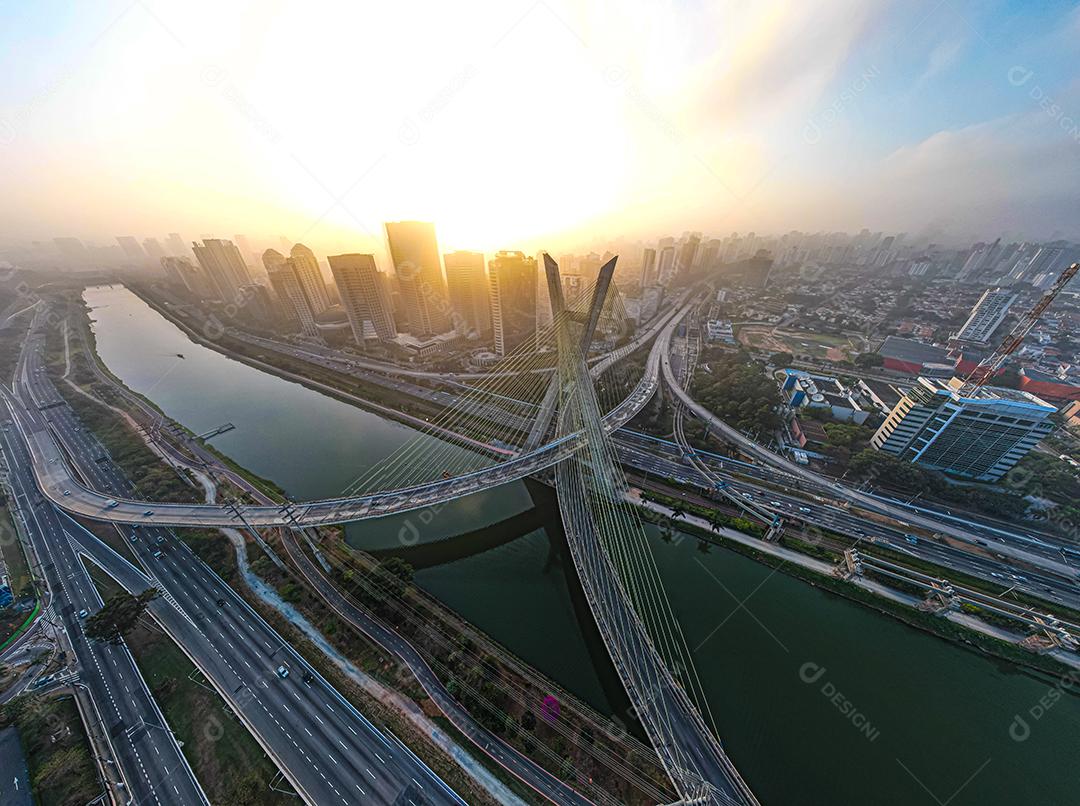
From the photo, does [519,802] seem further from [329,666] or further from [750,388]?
[750,388]

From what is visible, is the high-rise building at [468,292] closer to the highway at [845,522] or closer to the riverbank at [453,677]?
the highway at [845,522]

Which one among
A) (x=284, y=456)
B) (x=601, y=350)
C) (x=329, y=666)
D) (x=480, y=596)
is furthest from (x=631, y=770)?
(x=601, y=350)

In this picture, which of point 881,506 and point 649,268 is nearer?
point 881,506

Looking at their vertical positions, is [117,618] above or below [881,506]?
above

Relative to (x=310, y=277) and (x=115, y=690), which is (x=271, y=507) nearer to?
(x=115, y=690)

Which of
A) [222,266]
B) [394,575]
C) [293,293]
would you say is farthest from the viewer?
[222,266]

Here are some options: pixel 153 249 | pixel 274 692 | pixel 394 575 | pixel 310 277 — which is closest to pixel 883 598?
pixel 394 575

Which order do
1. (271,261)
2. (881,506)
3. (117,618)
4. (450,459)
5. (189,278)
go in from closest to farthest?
(117,618) → (881,506) → (450,459) → (271,261) → (189,278)

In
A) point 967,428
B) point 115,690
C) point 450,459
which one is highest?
point 967,428
